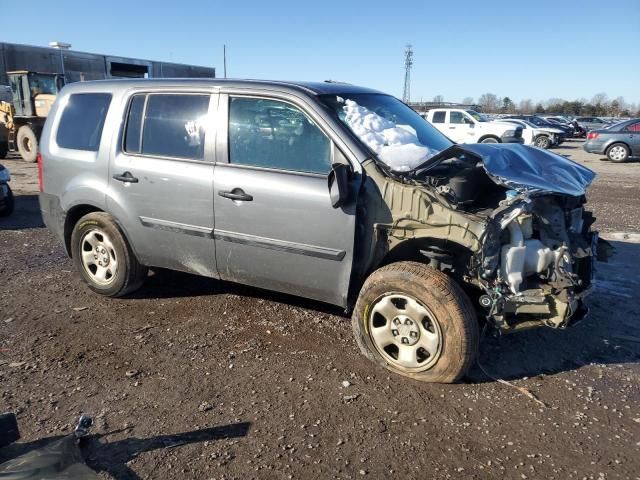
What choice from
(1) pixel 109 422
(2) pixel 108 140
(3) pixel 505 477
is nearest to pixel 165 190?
(2) pixel 108 140

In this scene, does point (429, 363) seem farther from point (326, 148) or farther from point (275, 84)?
point (275, 84)

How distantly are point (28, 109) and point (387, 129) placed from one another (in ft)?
52.1

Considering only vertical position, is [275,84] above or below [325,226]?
above

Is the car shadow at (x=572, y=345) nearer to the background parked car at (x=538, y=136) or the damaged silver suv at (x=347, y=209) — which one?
the damaged silver suv at (x=347, y=209)

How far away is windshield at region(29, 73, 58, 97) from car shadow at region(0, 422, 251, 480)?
1632 centimetres

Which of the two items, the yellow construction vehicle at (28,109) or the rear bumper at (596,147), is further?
the rear bumper at (596,147)

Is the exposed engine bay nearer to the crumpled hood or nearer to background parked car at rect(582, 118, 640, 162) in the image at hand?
the crumpled hood

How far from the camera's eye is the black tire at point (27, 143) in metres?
16.0

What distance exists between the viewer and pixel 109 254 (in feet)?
15.4

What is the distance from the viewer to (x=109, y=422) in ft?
9.67

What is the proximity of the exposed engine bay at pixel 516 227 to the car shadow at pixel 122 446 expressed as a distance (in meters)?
1.77

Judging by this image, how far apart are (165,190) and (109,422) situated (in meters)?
1.87

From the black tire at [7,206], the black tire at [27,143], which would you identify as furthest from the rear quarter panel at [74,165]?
the black tire at [27,143]

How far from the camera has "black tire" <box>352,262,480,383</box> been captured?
3.22m
